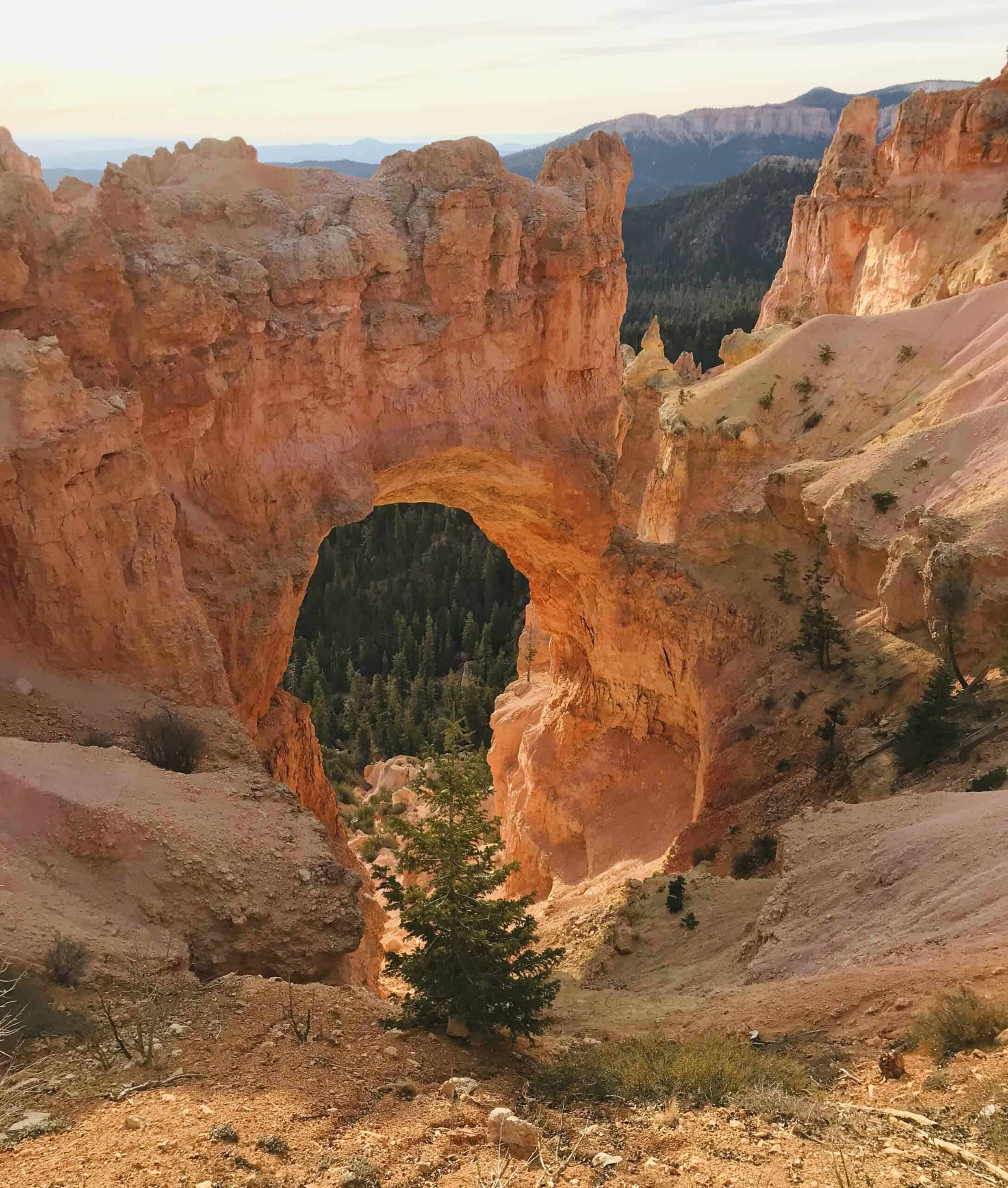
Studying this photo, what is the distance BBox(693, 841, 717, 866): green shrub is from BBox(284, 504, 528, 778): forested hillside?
50.1 feet

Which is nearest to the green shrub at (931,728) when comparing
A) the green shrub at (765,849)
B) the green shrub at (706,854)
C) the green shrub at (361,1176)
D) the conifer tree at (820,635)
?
the green shrub at (765,849)

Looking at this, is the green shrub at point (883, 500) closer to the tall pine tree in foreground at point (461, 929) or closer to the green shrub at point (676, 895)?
the green shrub at point (676, 895)

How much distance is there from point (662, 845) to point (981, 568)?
10210 mm

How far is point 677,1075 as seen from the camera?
815 centimetres

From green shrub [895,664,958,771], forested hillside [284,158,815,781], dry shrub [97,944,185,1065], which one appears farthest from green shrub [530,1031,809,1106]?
forested hillside [284,158,815,781]

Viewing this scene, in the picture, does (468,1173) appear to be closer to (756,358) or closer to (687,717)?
(687,717)

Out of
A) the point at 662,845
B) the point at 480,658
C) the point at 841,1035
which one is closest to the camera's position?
the point at 841,1035

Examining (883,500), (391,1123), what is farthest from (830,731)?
(391,1123)

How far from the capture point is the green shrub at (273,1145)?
21.0 feet

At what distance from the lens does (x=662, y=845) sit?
2370 cm

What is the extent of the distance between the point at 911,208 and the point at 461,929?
45.0 m

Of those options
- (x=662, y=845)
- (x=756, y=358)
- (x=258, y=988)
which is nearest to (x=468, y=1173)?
(x=258, y=988)

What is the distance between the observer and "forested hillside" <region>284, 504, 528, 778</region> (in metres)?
39.2

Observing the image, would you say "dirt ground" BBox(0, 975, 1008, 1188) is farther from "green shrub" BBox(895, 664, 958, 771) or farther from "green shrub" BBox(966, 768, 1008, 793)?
"green shrub" BBox(895, 664, 958, 771)
